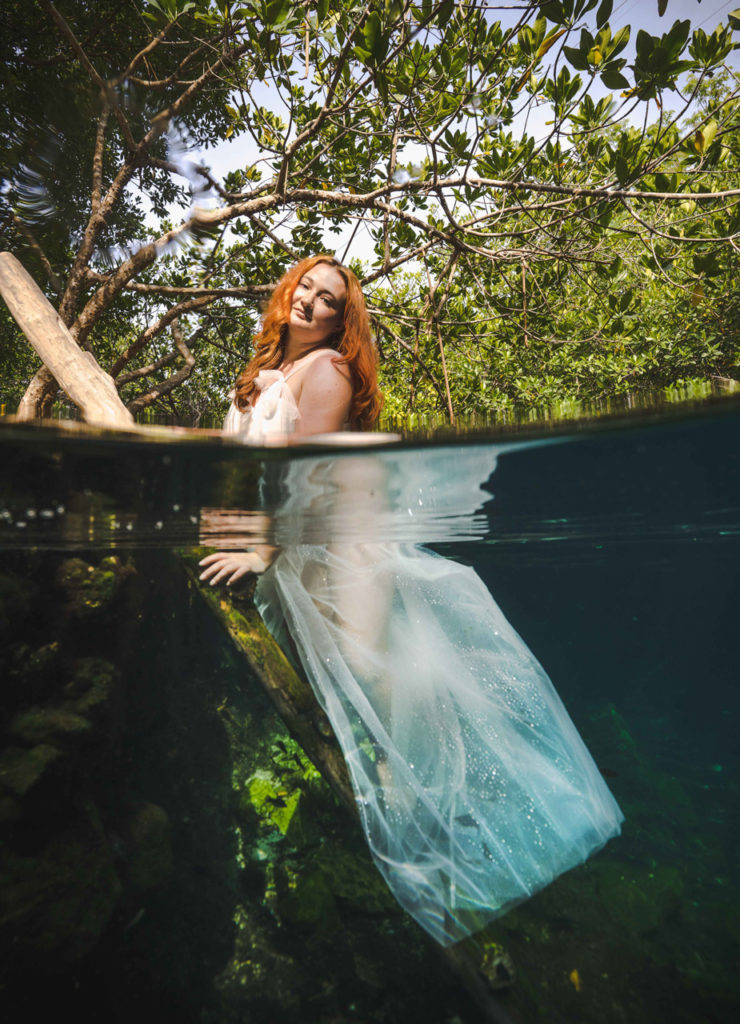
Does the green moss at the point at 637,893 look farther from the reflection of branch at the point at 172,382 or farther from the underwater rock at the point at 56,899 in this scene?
the reflection of branch at the point at 172,382

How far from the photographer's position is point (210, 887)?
3.68 m

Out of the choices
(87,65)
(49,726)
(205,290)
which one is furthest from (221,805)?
(87,65)

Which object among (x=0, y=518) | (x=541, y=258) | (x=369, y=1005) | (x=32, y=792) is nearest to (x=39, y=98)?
(x=0, y=518)

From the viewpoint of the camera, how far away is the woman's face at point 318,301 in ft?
10.5

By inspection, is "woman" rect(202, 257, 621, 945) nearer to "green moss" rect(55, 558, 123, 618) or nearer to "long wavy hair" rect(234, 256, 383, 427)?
"long wavy hair" rect(234, 256, 383, 427)

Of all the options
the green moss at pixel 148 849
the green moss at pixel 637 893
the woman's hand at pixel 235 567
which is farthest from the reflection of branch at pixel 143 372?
the green moss at pixel 637 893

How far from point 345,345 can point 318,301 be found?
0.33 metres

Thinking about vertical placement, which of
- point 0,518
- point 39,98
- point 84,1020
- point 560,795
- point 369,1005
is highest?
point 39,98

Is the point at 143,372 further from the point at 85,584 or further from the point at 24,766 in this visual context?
the point at 24,766

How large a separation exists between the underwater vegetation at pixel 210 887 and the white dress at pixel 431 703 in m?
0.53

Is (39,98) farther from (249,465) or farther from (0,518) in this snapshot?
(249,465)

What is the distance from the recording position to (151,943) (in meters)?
3.29

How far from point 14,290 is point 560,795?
13.9 ft

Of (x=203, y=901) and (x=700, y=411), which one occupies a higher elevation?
(x=700, y=411)
